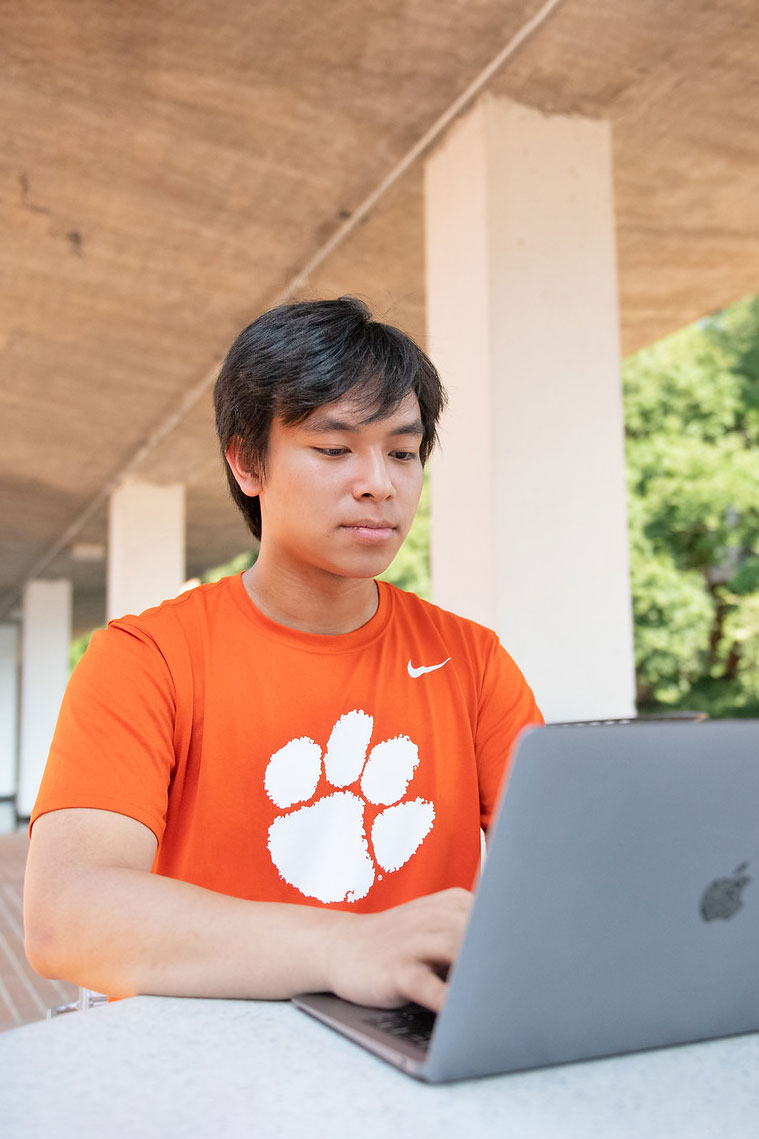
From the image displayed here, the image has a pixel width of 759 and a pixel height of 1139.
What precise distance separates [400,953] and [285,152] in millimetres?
3481

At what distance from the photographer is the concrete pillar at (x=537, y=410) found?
3.06 m

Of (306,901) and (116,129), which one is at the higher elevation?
(116,129)

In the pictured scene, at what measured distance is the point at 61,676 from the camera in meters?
15.4

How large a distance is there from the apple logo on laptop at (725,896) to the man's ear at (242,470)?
0.92m

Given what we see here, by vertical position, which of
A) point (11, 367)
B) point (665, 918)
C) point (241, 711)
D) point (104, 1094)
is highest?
point (11, 367)

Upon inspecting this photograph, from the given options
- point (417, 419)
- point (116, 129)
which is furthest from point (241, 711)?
point (116, 129)

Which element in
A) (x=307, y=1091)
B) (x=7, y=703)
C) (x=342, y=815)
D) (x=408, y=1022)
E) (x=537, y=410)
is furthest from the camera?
(x=7, y=703)

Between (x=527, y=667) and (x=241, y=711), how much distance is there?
1.78 metres

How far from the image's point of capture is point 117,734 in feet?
3.93

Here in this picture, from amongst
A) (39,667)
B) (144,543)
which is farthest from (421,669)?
(39,667)

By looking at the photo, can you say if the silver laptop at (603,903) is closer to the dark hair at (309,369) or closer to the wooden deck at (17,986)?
the dark hair at (309,369)

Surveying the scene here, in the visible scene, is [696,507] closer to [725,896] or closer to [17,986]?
[17,986]

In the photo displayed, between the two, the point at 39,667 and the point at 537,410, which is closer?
the point at 537,410

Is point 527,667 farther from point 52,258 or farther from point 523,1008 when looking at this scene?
point 52,258
